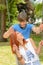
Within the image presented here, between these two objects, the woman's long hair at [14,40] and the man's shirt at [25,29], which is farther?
the man's shirt at [25,29]

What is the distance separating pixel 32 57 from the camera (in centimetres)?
345

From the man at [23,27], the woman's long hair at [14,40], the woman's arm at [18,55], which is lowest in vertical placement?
the woman's arm at [18,55]

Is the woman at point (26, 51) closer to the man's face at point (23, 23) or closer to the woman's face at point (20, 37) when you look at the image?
the woman's face at point (20, 37)

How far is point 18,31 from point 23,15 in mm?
201

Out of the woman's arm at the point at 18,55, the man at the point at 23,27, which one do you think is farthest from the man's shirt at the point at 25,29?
the woman's arm at the point at 18,55

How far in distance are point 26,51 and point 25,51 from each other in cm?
1

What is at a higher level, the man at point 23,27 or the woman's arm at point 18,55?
the man at point 23,27

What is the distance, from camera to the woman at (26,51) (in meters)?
3.37

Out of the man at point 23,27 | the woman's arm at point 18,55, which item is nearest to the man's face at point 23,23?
the man at point 23,27

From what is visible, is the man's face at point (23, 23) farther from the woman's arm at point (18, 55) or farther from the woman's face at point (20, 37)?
the woman's arm at point (18, 55)

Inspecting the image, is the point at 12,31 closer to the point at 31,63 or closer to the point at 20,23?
the point at 20,23

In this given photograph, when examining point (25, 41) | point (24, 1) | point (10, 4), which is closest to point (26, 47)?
point (25, 41)


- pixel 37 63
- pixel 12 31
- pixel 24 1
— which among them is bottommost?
pixel 24 1

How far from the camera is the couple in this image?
11.0 ft
